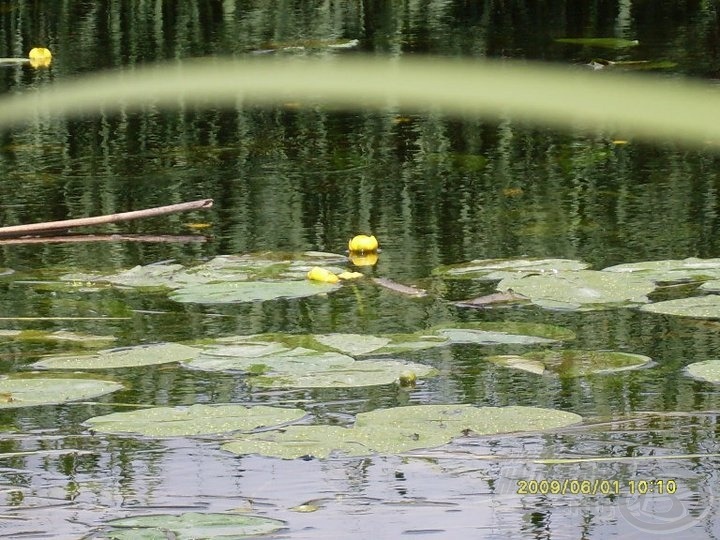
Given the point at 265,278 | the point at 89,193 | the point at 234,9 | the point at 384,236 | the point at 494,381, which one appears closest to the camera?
the point at 494,381

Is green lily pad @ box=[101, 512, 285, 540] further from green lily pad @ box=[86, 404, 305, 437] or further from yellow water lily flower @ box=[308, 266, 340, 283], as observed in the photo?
yellow water lily flower @ box=[308, 266, 340, 283]

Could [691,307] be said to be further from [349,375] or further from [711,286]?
[349,375]

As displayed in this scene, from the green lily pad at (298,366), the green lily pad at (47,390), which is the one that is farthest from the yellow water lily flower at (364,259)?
the green lily pad at (47,390)

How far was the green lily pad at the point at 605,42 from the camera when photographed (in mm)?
8023

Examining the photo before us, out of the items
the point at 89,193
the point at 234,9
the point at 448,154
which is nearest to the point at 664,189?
the point at 448,154

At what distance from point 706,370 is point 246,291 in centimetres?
129

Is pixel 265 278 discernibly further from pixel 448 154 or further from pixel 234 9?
pixel 234 9

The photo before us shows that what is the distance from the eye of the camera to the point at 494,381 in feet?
10.6

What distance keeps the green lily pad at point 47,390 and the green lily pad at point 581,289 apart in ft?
3.64

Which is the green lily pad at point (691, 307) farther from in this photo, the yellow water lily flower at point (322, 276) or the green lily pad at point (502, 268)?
the yellow water lily flower at point (322, 276)

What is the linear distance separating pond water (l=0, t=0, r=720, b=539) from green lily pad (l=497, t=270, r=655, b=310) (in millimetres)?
47

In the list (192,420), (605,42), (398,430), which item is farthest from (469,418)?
(605,42)

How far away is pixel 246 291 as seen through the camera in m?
3.98

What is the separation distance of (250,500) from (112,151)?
3697mm
